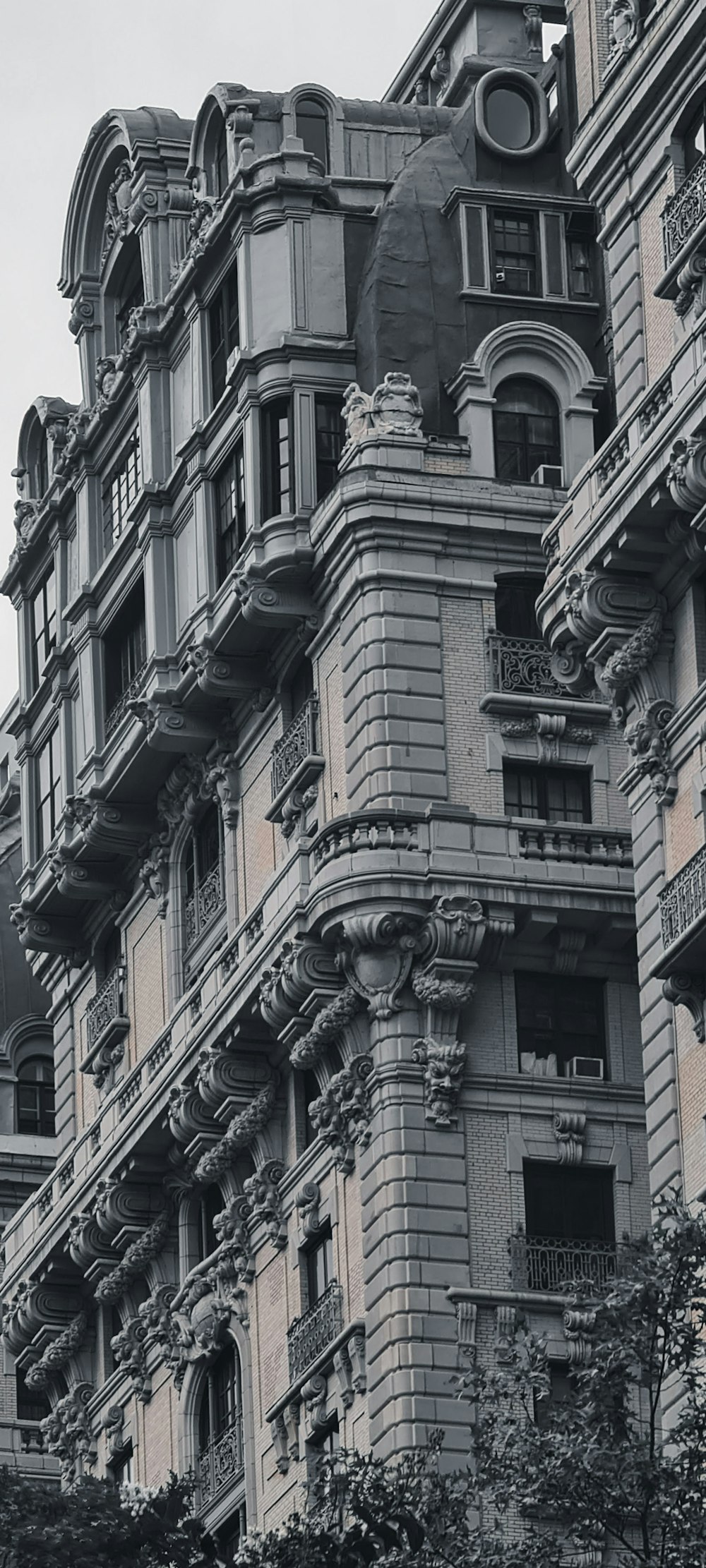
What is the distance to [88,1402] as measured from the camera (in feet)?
300

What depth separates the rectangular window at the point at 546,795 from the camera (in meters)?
77.8

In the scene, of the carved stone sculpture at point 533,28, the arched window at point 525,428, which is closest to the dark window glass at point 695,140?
the arched window at point 525,428

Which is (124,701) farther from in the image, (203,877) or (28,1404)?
(28,1404)

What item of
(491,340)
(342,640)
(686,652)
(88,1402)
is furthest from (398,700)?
(88,1402)

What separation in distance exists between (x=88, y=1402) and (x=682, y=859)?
1310 inches

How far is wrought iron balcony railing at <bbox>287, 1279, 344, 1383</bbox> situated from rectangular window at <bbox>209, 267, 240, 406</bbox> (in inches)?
734

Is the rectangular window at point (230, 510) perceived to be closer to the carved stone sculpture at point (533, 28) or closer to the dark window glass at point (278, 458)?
the dark window glass at point (278, 458)

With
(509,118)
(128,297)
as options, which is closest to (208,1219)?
(128,297)

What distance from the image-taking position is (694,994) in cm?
6059

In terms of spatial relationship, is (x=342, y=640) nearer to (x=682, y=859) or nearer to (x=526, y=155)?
(x=526, y=155)

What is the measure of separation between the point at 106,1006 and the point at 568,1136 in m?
19.2

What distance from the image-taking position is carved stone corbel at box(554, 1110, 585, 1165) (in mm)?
74938

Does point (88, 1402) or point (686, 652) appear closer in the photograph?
point (686, 652)

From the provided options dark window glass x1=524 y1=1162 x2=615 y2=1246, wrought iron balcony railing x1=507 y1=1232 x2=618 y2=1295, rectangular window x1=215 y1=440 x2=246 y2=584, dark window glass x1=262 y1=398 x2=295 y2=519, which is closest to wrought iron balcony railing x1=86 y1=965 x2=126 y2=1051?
rectangular window x1=215 y1=440 x2=246 y2=584
